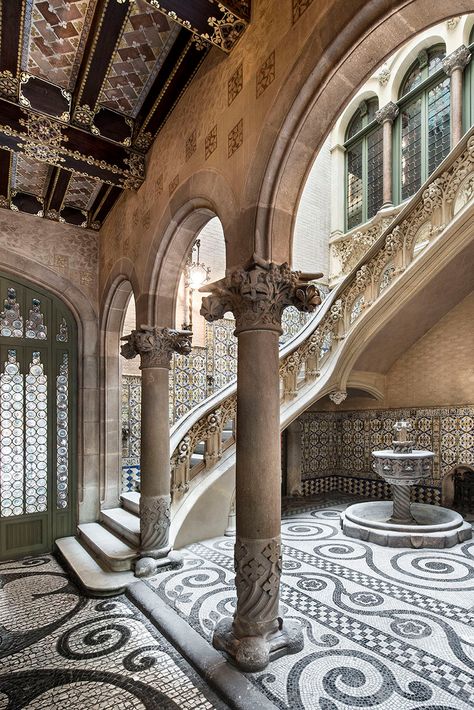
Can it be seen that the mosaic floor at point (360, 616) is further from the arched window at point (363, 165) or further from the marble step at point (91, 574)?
the arched window at point (363, 165)

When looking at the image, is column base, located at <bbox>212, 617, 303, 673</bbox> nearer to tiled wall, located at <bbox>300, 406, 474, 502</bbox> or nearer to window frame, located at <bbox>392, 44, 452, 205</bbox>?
tiled wall, located at <bbox>300, 406, 474, 502</bbox>

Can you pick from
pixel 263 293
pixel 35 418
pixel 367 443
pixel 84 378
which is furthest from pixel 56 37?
pixel 367 443

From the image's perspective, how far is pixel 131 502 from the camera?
6.14 metres

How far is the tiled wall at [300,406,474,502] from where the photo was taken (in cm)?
716

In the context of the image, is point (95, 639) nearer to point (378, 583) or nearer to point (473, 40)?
point (378, 583)

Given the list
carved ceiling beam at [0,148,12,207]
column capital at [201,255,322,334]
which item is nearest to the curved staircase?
column capital at [201,255,322,334]

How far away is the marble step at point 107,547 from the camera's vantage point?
4629mm

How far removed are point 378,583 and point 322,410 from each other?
16.3 feet

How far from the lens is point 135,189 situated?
5.45 m

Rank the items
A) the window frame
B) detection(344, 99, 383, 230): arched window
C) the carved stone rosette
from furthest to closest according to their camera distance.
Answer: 1. detection(344, 99, 383, 230): arched window
2. the window frame
3. the carved stone rosette

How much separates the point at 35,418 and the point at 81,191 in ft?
11.0

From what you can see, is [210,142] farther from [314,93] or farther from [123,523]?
[123,523]

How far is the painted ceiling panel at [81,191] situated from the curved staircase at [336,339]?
346cm

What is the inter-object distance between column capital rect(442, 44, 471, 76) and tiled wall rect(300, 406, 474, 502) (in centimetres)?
650
